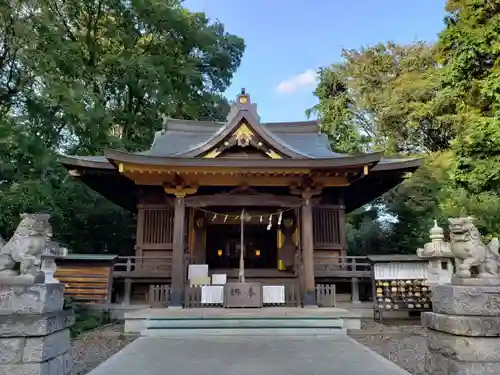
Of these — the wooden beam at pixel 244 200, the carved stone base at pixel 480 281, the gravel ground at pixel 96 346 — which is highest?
the wooden beam at pixel 244 200

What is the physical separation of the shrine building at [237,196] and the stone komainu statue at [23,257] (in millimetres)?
5936

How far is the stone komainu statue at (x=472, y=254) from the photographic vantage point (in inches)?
166

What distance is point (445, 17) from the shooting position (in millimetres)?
10102

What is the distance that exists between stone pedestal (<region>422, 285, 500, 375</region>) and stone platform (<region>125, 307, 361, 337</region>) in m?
4.36

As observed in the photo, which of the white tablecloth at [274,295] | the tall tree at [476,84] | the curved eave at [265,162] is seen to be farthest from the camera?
the white tablecloth at [274,295]

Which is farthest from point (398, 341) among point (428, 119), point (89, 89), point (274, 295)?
point (428, 119)

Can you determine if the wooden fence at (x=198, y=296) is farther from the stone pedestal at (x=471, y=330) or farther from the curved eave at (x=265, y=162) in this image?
the stone pedestal at (x=471, y=330)

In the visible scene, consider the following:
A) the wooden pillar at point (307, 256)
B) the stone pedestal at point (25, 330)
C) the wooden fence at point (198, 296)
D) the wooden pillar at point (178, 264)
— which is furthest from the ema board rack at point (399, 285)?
the stone pedestal at point (25, 330)

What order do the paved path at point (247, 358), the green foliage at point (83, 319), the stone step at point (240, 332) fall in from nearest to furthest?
1. the paved path at point (247, 358)
2. the stone step at point (240, 332)
3. the green foliage at point (83, 319)

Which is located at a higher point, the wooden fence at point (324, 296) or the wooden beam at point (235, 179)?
the wooden beam at point (235, 179)

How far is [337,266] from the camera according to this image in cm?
1223

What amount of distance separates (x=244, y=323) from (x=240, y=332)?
26 centimetres

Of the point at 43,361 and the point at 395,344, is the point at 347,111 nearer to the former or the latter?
the point at 395,344

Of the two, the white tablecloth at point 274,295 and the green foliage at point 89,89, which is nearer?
the white tablecloth at point 274,295
